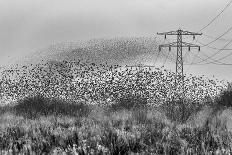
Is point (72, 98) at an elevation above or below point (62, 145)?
below

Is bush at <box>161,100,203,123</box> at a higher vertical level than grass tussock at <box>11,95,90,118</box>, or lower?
higher

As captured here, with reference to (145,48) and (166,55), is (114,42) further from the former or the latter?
(166,55)

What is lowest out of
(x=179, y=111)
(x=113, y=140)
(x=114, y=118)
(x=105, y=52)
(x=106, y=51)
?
(x=105, y=52)

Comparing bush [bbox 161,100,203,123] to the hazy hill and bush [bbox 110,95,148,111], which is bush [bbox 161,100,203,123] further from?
the hazy hill

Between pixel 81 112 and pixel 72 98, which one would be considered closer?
pixel 81 112

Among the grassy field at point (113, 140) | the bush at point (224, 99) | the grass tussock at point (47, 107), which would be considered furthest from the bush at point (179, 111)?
the grassy field at point (113, 140)

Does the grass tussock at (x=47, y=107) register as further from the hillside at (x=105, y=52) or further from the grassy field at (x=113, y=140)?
the hillside at (x=105, y=52)

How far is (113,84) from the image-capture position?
3005 cm

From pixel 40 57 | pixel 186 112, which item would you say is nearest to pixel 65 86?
pixel 186 112

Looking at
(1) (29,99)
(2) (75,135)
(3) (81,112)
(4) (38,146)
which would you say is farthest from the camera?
(1) (29,99)

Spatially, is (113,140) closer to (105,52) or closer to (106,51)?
(105,52)

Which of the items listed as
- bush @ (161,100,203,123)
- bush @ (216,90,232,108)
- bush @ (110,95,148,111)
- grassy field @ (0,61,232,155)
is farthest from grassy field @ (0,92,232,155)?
bush @ (216,90,232,108)

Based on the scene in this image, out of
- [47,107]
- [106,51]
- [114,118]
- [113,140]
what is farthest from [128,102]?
[106,51]

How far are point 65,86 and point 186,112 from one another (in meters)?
11.1
